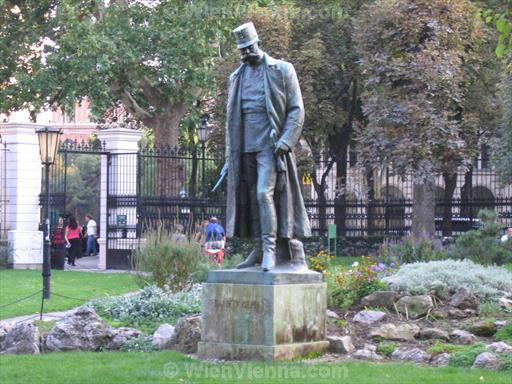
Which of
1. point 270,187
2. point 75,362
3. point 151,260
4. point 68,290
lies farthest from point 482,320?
point 68,290

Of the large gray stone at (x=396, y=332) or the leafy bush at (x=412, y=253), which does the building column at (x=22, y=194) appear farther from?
the large gray stone at (x=396, y=332)

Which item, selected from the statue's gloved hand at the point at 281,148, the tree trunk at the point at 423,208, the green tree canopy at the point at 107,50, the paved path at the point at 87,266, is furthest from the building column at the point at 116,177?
the statue's gloved hand at the point at 281,148

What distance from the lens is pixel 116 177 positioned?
2894 cm

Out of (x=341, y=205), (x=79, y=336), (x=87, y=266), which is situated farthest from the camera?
(x=341, y=205)

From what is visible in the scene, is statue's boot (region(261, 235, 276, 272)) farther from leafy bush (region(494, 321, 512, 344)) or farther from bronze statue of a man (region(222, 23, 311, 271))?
leafy bush (region(494, 321, 512, 344))

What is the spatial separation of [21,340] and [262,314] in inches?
137

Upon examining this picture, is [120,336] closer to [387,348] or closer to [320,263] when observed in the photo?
[387,348]

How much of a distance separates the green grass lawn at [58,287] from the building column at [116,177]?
2577mm

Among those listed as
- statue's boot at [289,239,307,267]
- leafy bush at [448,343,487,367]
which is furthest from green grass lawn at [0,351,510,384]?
statue's boot at [289,239,307,267]

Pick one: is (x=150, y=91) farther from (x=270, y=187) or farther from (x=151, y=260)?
(x=270, y=187)

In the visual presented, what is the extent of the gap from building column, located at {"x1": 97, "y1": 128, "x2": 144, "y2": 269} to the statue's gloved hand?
18603 mm

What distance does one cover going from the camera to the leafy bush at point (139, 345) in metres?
11.5

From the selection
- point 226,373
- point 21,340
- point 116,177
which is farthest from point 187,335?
point 116,177

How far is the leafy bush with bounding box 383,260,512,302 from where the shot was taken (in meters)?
13.7
